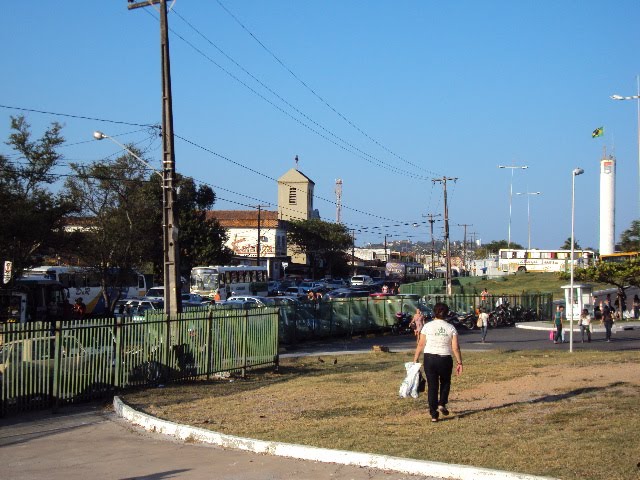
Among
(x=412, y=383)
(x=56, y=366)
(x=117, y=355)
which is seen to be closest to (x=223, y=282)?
(x=117, y=355)

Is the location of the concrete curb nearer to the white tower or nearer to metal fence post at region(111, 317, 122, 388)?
metal fence post at region(111, 317, 122, 388)

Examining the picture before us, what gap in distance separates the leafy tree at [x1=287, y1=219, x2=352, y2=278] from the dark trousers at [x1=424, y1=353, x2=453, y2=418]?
3426 inches

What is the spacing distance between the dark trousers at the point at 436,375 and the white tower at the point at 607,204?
256ft

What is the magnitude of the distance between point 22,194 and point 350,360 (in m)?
18.8

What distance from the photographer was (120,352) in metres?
15.7

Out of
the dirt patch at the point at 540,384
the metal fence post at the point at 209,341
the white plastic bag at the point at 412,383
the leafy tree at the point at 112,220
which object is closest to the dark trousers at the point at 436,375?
the white plastic bag at the point at 412,383

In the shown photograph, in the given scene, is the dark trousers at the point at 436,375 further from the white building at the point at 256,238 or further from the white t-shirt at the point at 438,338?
the white building at the point at 256,238

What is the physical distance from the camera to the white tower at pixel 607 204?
277ft

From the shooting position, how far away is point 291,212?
4348 inches

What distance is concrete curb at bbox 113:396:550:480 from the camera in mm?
7566

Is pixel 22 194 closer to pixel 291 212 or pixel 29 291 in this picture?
pixel 29 291

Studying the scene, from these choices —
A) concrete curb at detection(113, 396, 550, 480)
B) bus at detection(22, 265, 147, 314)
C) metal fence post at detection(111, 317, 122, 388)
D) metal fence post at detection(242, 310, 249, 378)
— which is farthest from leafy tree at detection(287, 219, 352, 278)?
concrete curb at detection(113, 396, 550, 480)

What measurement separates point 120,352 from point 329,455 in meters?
8.02

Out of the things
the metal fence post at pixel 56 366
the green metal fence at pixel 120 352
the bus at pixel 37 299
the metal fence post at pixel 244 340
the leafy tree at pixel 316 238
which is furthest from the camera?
the leafy tree at pixel 316 238
